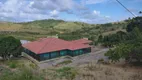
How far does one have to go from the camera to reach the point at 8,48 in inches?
1244

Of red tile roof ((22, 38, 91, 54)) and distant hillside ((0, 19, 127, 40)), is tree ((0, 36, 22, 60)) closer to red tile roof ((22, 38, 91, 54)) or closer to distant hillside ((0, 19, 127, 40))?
red tile roof ((22, 38, 91, 54))

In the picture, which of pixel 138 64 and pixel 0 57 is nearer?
pixel 138 64

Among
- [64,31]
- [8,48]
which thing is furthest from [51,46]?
[64,31]

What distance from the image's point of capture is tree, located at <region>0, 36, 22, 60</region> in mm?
31484

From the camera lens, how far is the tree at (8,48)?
31.5 m

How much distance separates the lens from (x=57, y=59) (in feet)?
112

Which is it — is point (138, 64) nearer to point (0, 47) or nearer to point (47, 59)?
point (47, 59)

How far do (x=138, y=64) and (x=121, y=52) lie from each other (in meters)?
3.38

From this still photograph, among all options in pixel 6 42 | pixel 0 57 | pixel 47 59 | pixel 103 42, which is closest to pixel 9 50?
pixel 6 42

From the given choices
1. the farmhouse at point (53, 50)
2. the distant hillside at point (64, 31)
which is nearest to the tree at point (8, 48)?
the farmhouse at point (53, 50)

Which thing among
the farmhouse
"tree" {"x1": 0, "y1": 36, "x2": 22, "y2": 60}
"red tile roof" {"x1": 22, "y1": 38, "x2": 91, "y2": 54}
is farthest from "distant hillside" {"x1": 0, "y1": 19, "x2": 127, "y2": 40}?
"tree" {"x1": 0, "y1": 36, "x2": 22, "y2": 60}

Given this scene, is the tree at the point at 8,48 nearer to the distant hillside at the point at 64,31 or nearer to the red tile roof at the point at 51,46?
the red tile roof at the point at 51,46

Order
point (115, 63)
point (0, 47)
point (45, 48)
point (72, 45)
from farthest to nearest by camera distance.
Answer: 1. point (72, 45)
2. point (45, 48)
3. point (0, 47)
4. point (115, 63)

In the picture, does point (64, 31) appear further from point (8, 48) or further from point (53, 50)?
point (8, 48)
